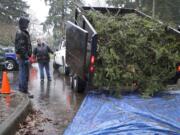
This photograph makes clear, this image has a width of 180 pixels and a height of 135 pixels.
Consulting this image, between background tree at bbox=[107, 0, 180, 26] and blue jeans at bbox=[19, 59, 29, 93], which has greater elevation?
background tree at bbox=[107, 0, 180, 26]

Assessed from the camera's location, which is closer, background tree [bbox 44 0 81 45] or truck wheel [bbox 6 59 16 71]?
truck wheel [bbox 6 59 16 71]

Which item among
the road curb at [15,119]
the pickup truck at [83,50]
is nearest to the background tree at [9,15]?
the pickup truck at [83,50]

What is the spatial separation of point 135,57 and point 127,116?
2.92 meters

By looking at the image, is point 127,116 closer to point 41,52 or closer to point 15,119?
point 15,119

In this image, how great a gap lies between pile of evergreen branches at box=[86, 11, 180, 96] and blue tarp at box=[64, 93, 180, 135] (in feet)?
1.37

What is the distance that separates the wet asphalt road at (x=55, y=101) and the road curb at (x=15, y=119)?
0.45 metres

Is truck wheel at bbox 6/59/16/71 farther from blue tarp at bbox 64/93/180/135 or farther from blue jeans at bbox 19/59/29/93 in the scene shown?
blue tarp at bbox 64/93/180/135

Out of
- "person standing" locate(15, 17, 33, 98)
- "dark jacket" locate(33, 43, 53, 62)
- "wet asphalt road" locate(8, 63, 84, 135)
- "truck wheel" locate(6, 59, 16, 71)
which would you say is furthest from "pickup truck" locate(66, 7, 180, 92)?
"truck wheel" locate(6, 59, 16, 71)

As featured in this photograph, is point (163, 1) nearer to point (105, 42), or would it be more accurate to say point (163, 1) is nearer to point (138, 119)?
point (105, 42)

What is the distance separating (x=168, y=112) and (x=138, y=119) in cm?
113

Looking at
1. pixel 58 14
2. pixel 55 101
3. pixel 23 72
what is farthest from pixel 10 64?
pixel 58 14

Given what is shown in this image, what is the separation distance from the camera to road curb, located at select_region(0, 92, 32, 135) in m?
6.92

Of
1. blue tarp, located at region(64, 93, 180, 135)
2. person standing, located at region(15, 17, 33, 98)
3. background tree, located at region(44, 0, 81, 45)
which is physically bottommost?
blue tarp, located at region(64, 93, 180, 135)

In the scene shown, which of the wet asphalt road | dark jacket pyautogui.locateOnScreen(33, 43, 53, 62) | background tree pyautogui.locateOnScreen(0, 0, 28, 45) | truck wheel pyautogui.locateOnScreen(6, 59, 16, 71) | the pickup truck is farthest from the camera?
Answer: background tree pyautogui.locateOnScreen(0, 0, 28, 45)
